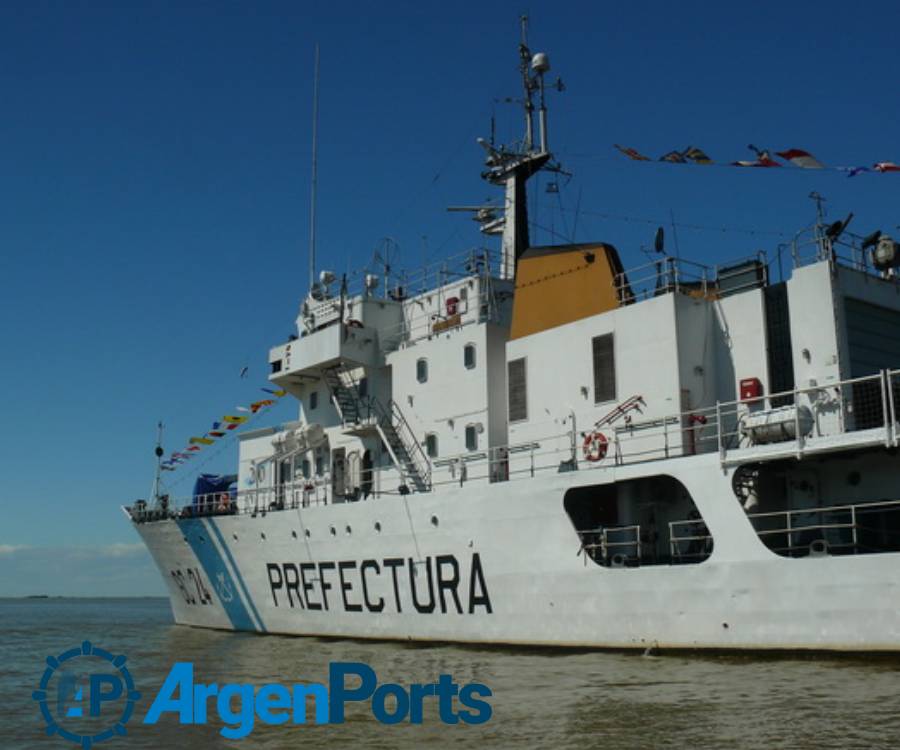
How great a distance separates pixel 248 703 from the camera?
1376 centimetres

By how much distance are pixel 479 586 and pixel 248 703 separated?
610 centimetres

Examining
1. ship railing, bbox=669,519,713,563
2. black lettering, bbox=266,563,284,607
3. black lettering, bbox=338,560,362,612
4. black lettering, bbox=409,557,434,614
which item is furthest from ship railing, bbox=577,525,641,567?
black lettering, bbox=266,563,284,607

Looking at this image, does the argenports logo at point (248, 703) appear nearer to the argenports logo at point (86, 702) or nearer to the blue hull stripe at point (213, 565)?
the argenports logo at point (86, 702)

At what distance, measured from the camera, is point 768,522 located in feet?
55.1

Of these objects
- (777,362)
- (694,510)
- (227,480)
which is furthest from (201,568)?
(777,362)

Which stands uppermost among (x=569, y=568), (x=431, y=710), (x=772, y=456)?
(x=772, y=456)

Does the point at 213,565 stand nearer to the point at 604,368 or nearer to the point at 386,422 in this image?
the point at 386,422

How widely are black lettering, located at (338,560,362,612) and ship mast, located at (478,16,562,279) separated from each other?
8.49 metres

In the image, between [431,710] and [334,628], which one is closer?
[431,710]

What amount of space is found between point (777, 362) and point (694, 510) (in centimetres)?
294

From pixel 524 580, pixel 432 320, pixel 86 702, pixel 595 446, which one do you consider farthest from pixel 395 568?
pixel 86 702

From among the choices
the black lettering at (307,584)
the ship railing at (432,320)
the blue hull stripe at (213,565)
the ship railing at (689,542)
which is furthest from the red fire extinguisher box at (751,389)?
the blue hull stripe at (213,565)

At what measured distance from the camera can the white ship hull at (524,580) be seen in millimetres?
14305

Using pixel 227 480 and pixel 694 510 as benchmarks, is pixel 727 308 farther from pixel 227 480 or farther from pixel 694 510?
pixel 227 480
